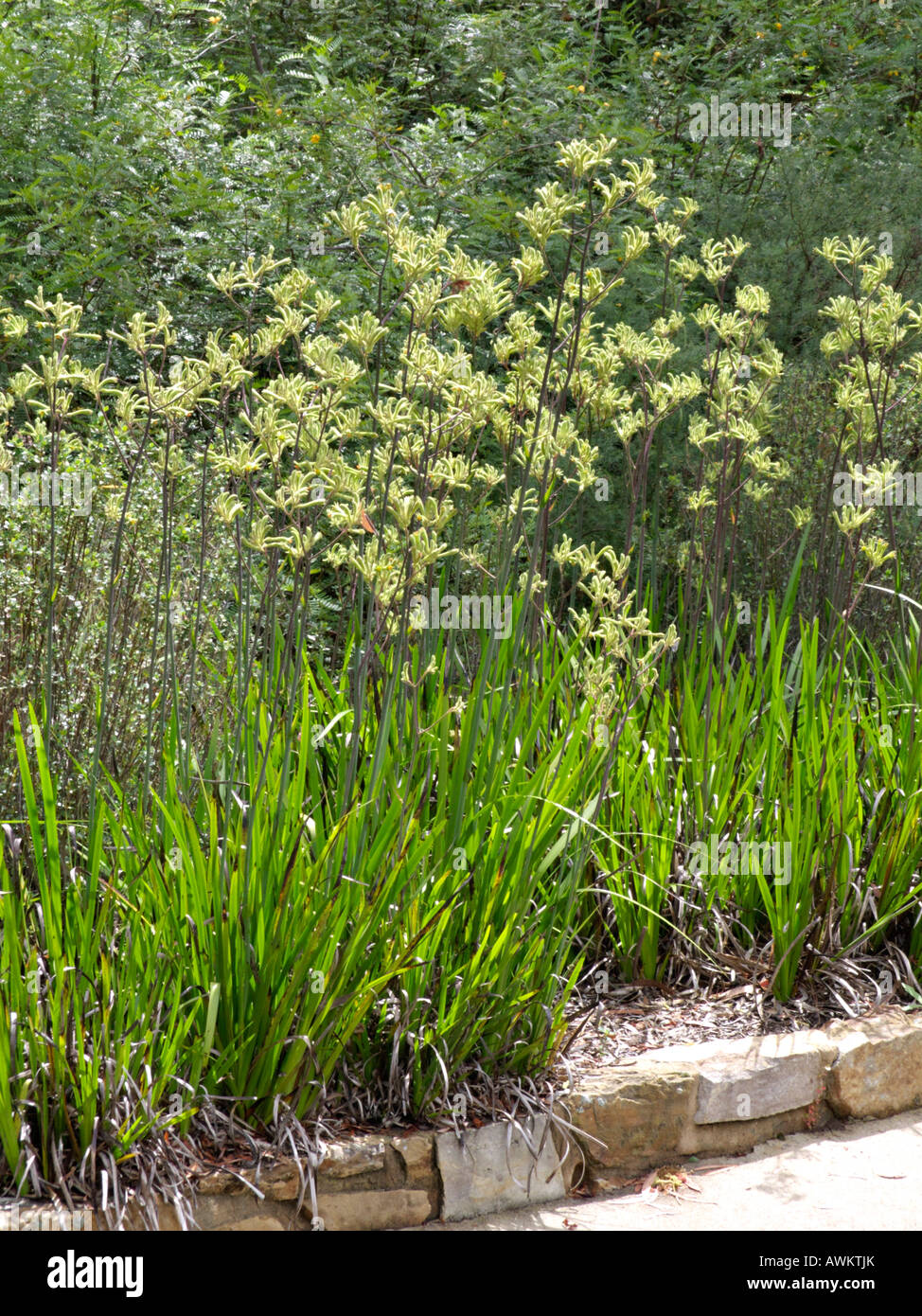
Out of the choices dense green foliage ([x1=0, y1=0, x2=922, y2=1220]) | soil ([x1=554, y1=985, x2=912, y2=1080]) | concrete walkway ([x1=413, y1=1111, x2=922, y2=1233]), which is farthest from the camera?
soil ([x1=554, y1=985, x2=912, y2=1080])

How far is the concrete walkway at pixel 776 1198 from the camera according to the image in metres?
3.01

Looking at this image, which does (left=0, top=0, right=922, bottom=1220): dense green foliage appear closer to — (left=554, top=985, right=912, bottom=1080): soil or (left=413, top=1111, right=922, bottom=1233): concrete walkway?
(left=554, top=985, right=912, bottom=1080): soil

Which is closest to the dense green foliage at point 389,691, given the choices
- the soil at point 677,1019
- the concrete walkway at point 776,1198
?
the soil at point 677,1019

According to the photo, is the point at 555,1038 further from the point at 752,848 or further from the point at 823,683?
the point at 823,683

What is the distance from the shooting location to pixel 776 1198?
314 cm

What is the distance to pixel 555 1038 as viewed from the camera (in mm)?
3146

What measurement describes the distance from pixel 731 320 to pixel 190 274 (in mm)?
4039

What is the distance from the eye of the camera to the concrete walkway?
3.01 m

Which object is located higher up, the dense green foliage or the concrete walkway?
the dense green foliage

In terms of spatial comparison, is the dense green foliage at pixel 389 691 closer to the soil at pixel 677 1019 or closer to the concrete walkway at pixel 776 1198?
the soil at pixel 677 1019

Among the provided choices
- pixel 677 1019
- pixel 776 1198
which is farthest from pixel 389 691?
pixel 776 1198

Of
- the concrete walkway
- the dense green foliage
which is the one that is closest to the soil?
the dense green foliage

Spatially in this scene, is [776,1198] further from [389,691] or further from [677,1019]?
[389,691]

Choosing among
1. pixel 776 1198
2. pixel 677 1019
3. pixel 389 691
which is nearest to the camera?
pixel 389 691
